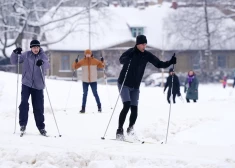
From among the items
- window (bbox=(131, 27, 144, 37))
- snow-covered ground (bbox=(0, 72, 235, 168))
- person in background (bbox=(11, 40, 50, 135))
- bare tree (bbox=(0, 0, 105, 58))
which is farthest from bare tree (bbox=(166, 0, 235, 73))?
person in background (bbox=(11, 40, 50, 135))

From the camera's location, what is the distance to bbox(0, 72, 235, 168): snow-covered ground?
22.7 feet

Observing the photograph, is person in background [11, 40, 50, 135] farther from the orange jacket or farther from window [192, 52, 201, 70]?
window [192, 52, 201, 70]

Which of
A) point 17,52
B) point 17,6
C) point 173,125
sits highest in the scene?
point 17,6

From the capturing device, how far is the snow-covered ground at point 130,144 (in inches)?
272

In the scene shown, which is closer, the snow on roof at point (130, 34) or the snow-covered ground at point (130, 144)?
the snow-covered ground at point (130, 144)

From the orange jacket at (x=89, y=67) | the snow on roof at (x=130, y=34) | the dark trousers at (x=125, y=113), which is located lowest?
the dark trousers at (x=125, y=113)

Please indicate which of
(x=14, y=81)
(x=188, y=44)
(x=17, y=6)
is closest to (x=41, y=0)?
(x=17, y=6)

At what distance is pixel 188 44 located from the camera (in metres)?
52.5

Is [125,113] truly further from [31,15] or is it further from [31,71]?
[31,15]

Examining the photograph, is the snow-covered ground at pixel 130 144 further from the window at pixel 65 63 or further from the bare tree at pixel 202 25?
the window at pixel 65 63

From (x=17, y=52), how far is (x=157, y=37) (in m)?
46.5

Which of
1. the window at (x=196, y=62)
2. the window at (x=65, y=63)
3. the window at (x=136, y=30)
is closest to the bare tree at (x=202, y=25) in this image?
the window at (x=196, y=62)

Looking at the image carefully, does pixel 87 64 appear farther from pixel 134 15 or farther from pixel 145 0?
pixel 145 0

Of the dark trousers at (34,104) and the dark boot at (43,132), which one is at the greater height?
the dark trousers at (34,104)
